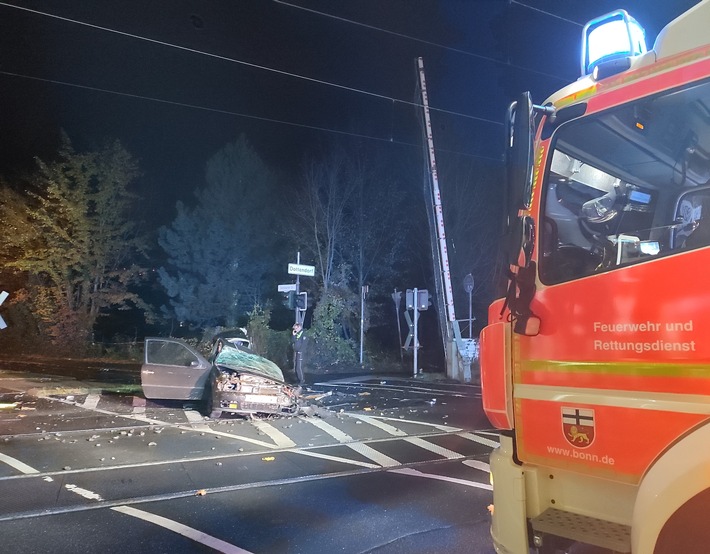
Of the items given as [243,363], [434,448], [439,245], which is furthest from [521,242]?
[439,245]

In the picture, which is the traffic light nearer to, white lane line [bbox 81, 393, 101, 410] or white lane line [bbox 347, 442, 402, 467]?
white lane line [bbox 81, 393, 101, 410]

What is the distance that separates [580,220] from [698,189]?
58 centimetres

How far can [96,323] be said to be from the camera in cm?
3566

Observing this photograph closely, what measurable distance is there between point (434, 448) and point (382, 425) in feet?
6.48

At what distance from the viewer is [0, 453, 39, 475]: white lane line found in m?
6.92

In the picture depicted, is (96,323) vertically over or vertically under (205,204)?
under

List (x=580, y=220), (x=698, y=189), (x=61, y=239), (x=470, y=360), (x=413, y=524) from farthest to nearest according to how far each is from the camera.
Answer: (x=61, y=239) → (x=470, y=360) → (x=413, y=524) → (x=580, y=220) → (x=698, y=189)

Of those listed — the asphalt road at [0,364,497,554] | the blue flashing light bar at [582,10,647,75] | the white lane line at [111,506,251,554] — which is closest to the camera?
the blue flashing light bar at [582,10,647,75]

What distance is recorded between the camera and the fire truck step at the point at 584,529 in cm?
270

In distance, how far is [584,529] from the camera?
283 cm

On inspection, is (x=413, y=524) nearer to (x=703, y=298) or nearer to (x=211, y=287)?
(x=703, y=298)

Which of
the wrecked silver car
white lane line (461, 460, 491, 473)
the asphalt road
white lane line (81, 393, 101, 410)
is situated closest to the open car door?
the wrecked silver car

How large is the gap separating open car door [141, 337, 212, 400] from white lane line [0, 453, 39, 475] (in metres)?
3.39

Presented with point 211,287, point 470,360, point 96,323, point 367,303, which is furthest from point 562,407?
point 96,323
